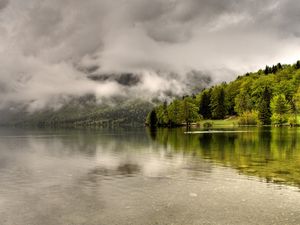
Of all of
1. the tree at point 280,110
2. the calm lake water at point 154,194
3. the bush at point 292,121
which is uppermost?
the tree at point 280,110

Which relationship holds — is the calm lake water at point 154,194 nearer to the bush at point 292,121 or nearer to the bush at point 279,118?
the bush at point 292,121

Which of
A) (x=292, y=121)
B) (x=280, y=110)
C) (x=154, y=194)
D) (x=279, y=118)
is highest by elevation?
(x=280, y=110)

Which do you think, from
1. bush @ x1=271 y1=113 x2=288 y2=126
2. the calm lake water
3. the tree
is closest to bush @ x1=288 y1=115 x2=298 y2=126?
bush @ x1=271 y1=113 x2=288 y2=126

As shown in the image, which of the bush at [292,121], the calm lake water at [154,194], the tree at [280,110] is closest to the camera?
the calm lake water at [154,194]

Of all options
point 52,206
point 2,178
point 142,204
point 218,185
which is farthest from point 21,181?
point 218,185

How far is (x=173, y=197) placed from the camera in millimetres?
27547

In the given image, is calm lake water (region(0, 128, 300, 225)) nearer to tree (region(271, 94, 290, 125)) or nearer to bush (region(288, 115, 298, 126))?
bush (region(288, 115, 298, 126))

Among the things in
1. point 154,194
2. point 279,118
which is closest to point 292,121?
point 279,118

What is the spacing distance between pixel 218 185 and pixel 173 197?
6.40m

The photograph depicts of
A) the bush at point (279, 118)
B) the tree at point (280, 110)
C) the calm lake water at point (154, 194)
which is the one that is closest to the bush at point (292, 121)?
Answer: the bush at point (279, 118)

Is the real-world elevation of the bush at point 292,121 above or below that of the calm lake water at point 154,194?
above

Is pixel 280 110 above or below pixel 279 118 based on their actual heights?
above

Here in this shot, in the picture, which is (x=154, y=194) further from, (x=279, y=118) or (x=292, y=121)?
(x=279, y=118)

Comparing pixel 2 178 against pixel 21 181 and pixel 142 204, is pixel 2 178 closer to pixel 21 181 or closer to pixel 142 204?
pixel 21 181
